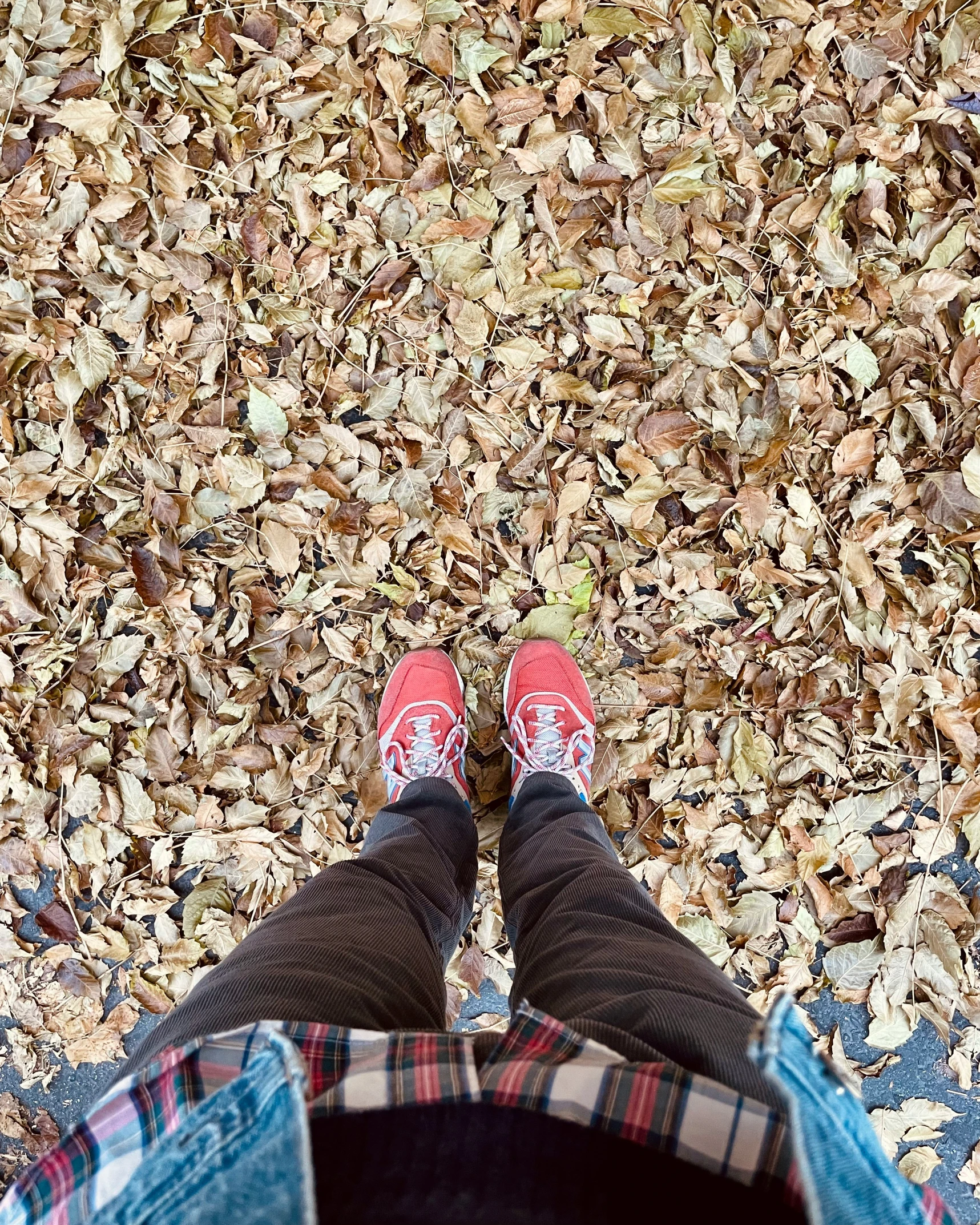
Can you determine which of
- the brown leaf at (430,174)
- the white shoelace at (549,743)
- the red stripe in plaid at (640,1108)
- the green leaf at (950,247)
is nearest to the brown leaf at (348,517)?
the white shoelace at (549,743)

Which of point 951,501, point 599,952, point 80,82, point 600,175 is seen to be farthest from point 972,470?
point 80,82

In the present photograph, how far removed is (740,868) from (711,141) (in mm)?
1428

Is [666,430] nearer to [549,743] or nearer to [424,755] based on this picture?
[549,743]

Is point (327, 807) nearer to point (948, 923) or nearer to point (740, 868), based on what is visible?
point (740, 868)

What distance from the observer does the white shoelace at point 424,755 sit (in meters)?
1.44

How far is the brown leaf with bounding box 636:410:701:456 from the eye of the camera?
1.43 m

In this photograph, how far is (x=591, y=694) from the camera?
149 cm

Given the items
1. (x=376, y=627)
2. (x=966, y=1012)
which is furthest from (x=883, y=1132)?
(x=376, y=627)

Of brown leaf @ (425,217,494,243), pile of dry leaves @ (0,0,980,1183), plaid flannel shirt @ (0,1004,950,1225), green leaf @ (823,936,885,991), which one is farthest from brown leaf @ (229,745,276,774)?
green leaf @ (823,936,885,991)

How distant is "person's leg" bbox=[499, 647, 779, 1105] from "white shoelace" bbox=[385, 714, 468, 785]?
Result: 166mm

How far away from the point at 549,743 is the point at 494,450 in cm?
59

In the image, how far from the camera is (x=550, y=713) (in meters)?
1.43

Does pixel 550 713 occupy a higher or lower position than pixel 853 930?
higher

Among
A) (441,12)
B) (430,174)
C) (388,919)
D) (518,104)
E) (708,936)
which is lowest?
(708,936)
